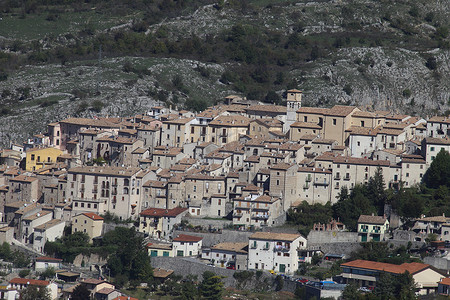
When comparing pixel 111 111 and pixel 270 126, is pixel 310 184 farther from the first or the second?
pixel 111 111

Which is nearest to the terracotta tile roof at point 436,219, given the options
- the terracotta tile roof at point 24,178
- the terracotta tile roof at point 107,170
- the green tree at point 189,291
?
the green tree at point 189,291

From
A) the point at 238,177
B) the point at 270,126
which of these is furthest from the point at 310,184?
the point at 270,126

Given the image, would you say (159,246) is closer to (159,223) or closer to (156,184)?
(159,223)

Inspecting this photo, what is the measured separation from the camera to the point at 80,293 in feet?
254

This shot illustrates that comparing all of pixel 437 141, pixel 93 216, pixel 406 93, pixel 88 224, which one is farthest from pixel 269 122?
pixel 406 93

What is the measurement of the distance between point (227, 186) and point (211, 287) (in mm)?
13545

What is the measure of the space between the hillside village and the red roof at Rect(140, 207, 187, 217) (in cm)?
8

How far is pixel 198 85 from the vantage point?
130625 millimetres

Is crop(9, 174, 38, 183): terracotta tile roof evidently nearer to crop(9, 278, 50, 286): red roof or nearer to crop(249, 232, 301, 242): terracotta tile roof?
crop(9, 278, 50, 286): red roof

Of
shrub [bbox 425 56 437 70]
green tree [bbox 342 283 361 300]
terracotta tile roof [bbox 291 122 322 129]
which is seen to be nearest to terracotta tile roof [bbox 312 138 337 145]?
terracotta tile roof [bbox 291 122 322 129]

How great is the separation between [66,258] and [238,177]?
15115 millimetres

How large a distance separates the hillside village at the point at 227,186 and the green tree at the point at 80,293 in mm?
1534

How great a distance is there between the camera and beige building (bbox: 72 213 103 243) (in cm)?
8744

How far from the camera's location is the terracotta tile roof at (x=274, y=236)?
81062 millimetres
